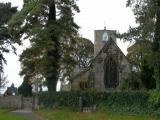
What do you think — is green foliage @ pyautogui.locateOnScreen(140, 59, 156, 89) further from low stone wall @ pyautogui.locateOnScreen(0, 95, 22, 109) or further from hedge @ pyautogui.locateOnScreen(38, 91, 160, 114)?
low stone wall @ pyautogui.locateOnScreen(0, 95, 22, 109)

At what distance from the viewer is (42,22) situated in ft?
192

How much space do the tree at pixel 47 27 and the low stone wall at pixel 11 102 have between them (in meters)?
13.3

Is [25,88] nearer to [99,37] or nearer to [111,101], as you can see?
[99,37]

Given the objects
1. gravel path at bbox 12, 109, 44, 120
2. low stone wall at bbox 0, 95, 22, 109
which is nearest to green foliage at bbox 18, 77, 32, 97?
low stone wall at bbox 0, 95, 22, 109

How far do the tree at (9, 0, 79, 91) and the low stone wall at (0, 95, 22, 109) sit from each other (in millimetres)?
13336

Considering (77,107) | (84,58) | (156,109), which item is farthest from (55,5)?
(84,58)

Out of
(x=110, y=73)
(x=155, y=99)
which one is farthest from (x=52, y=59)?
(x=110, y=73)

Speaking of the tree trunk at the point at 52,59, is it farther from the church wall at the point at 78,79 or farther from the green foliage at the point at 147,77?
the church wall at the point at 78,79

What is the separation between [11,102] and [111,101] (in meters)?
26.6

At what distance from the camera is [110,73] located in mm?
73188

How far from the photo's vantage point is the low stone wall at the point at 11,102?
71.1 metres

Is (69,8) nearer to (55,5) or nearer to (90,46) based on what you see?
(55,5)

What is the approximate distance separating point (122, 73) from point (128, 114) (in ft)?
90.1

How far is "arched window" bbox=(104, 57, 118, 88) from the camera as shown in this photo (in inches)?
2872
